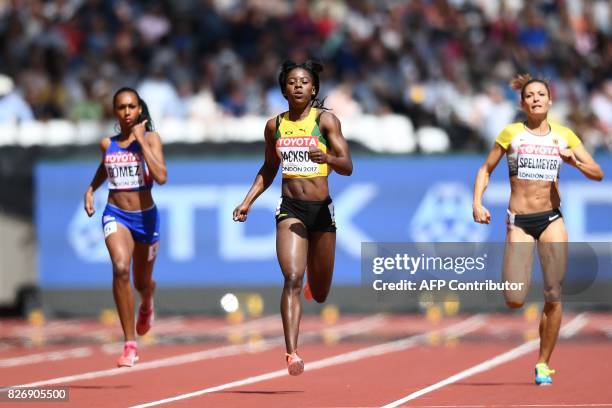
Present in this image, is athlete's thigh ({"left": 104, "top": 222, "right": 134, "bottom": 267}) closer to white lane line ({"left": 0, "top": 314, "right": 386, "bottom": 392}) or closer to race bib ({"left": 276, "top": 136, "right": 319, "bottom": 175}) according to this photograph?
white lane line ({"left": 0, "top": 314, "right": 386, "bottom": 392})

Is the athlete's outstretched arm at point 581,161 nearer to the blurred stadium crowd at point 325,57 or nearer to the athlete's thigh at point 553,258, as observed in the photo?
the athlete's thigh at point 553,258

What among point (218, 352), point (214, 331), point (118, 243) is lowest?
point (218, 352)

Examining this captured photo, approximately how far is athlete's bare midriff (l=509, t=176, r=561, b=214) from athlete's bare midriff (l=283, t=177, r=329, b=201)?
4.96ft

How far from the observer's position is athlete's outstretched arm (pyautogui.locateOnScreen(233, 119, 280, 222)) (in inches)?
436

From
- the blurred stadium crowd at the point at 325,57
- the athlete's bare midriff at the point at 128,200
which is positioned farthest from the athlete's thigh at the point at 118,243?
the blurred stadium crowd at the point at 325,57

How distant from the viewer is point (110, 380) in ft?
40.5

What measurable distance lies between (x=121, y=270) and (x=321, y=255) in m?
1.90

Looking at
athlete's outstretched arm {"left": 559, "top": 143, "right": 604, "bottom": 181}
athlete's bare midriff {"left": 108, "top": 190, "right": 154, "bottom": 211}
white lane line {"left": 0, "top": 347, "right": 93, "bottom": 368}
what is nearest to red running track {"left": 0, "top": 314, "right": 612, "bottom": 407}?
white lane line {"left": 0, "top": 347, "right": 93, "bottom": 368}

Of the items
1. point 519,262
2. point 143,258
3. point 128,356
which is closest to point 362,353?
point 143,258

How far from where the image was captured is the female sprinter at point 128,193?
12258mm

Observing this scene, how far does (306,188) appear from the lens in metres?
11.1

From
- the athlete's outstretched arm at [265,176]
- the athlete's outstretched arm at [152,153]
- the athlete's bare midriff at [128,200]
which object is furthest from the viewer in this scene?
the athlete's bare midriff at [128,200]

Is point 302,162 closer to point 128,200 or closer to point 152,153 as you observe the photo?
point 152,153

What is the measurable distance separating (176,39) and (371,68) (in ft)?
10.2
